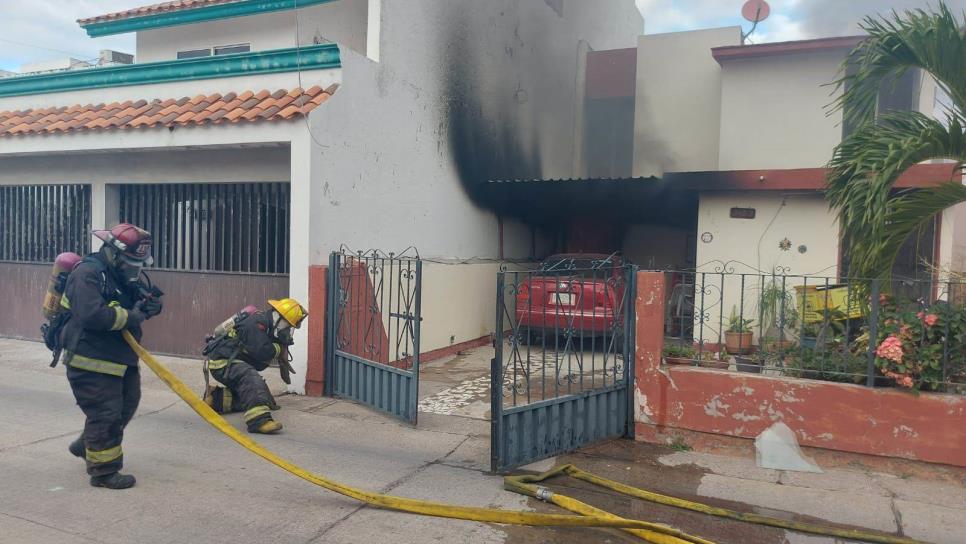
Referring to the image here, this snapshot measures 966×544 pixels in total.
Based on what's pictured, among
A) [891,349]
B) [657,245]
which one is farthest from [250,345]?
[657,245]

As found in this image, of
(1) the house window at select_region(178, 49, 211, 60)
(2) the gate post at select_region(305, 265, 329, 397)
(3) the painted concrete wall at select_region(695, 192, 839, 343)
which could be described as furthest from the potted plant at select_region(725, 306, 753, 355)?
(1) the house window at select_region(178, 49, 211, 60)

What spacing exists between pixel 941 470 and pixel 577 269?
120 inches

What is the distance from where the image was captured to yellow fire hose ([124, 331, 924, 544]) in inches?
162

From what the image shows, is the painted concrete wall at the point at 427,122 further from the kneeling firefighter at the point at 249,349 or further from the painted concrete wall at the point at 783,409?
the painted concrete wall at the point at 783,409

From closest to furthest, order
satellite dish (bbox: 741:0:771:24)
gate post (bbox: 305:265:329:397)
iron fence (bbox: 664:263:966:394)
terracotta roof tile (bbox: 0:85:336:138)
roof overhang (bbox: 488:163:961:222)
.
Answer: iron fence (bbox: 664:263:966:394)
gate post (bbox: 305:265:329:397)
terracotta roof tile (bbox: 0:85:336:138)
roof overhang (bbox: 488:163:961:222)
satellite dish (bbox: 741:0:771:24)

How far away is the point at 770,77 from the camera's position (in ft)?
35.2

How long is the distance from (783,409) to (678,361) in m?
0.93

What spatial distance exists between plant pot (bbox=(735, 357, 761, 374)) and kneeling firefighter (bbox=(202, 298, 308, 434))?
12.9ft

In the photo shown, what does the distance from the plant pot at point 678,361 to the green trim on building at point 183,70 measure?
15.5 feet

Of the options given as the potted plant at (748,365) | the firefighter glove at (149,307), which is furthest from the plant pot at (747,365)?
the firefighter glove at (149,307)

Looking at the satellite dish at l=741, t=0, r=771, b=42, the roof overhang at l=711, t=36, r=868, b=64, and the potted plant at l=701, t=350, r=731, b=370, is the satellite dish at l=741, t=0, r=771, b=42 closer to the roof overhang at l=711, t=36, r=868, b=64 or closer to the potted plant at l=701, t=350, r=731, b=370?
the roof overhang at l=711, t=36, r=868, b=64

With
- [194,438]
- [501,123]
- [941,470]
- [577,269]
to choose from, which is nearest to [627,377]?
[577,269]

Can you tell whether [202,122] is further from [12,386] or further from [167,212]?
[12,386]

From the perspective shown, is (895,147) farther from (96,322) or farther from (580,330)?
(96,322)
